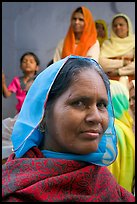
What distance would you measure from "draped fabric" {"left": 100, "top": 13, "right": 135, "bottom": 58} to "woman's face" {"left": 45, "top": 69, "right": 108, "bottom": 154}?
111 inches

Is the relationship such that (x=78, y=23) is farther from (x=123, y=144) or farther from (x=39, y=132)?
(x=39, y=132)

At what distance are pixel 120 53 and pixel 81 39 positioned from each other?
0.44 m

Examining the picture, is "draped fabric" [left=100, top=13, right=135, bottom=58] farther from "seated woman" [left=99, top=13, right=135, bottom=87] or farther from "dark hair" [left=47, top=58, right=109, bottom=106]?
"dark hair" [left=47, top=58, right=109, bottom=106]

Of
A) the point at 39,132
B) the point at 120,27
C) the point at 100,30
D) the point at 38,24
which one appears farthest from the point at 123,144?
the point at 38,24

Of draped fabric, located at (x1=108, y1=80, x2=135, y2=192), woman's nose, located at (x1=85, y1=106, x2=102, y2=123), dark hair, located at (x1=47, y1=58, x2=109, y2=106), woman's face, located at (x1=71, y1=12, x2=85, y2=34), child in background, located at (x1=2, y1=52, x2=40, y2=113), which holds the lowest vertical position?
draped fabric, located at (x1=108, y1=80, x2=135, y2=192)

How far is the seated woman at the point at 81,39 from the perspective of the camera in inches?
151

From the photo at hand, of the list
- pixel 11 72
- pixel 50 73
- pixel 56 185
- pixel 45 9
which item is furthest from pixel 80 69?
pixel 45 9

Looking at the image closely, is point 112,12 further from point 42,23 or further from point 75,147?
point 75,147

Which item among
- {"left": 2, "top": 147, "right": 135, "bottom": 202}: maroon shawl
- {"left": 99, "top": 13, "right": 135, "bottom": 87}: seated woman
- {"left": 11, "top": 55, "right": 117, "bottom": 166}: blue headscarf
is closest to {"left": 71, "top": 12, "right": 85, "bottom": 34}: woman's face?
{"left": 99, "top": 13, "right": 135, "bottom": 87}: seated woman

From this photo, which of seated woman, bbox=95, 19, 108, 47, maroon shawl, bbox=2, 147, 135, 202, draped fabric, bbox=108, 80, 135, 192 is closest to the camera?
maroon shawl, bbox=2, 147, 135, 202

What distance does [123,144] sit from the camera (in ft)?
7.50

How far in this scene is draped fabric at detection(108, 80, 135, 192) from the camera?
7.09 ft

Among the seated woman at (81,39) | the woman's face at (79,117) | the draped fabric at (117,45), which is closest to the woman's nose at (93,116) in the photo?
the woman's face at (79,117)

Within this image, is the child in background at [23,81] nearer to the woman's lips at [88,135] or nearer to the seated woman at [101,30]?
the seated woman at [101,30]
